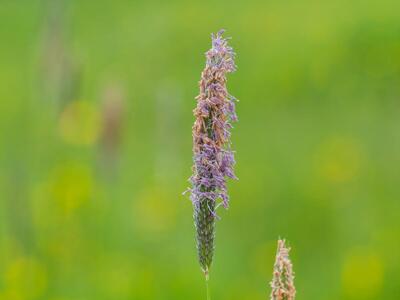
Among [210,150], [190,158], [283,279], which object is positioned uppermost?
[190,158]

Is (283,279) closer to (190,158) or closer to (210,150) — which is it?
(210,150)

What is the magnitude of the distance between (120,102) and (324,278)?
3037mm

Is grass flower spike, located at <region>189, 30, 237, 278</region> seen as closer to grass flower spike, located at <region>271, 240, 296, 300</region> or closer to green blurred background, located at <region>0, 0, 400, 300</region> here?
grass flower spike, located at <region>271, 240, 296, 300</region>

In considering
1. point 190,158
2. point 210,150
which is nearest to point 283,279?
point 210,150

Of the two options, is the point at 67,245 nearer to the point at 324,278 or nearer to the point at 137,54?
the point at 324,278

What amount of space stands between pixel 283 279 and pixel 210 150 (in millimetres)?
300

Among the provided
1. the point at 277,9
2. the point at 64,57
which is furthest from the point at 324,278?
the point at 277,9

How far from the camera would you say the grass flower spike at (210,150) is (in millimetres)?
1991

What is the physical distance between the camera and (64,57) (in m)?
4.90

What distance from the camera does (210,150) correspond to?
1.99m

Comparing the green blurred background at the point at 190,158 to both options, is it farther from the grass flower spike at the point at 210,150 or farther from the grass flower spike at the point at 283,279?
the grass flower spike at the point at 283,279

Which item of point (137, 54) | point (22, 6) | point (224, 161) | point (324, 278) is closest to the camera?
point (224, 161)

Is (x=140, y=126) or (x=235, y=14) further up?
(x=235, y=14)

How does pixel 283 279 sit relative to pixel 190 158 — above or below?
below
